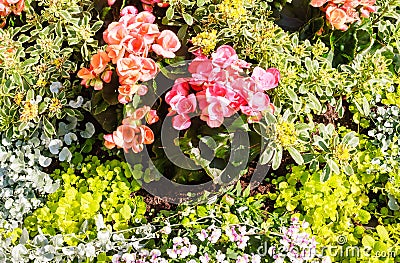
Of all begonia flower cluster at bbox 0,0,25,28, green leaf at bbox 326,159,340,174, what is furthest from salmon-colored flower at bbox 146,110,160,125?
begonia flower cluster at bbox 0,0,25,28

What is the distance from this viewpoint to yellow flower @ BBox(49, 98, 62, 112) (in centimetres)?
229

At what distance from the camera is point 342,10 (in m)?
2.31

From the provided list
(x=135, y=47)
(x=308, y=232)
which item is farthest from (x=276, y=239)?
(x=135, y=47)

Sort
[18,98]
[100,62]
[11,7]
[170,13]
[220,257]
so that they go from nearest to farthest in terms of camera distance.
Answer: [220,257]
[100,62]
[170,13]
[18,98]
[11,7]

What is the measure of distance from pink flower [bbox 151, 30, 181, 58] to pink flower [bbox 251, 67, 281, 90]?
0.31 meters

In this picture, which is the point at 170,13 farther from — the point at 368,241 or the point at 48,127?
the point at 368,241

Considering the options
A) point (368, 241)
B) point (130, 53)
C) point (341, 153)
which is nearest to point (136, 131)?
point (130, 53)

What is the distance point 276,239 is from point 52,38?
1252 mm

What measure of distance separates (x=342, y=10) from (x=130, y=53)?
0.92 meters

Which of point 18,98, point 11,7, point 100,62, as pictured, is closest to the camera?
point 100,62

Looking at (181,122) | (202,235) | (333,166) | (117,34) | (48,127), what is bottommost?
(202,235)

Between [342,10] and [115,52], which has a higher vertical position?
[342,10]

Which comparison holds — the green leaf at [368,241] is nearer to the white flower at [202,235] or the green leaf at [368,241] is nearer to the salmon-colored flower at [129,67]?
the white flower at [202,235]

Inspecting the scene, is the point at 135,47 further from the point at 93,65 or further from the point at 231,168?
the point at 231,168
